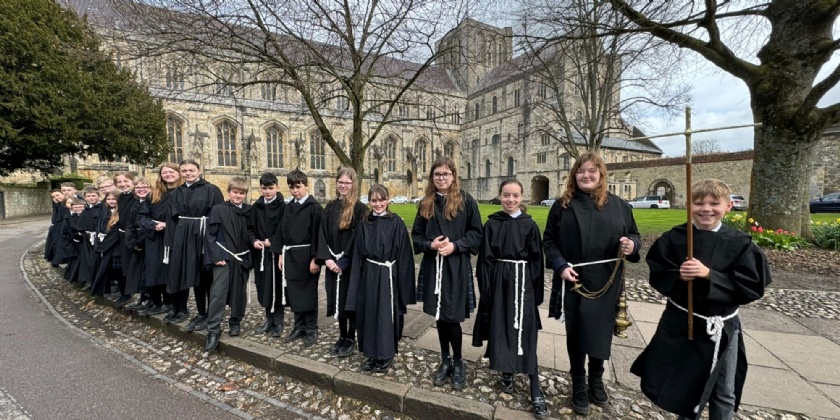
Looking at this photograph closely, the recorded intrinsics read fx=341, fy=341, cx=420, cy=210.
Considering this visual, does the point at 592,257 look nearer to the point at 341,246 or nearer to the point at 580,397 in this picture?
the point at 580,397

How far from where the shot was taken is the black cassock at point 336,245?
350cm

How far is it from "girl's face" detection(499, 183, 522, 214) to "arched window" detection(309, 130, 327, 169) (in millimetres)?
40754

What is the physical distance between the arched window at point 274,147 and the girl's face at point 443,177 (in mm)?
39975

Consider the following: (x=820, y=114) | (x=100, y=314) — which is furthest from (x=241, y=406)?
(x=820, y=114)

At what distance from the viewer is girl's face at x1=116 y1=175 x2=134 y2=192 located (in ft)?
16.6

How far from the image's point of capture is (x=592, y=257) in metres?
2.60

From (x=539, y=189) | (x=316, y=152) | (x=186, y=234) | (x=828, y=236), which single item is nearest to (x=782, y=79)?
(x=828, y=236)

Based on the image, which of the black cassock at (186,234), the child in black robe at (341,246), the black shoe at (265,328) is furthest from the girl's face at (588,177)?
the black cassock at (186,234)

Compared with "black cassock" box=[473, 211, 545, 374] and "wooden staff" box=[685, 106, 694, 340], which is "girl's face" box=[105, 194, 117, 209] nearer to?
"black cassock" box=[473, 211, 545, 374]

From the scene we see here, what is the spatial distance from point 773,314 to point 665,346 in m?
3.80

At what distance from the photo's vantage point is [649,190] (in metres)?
33.2

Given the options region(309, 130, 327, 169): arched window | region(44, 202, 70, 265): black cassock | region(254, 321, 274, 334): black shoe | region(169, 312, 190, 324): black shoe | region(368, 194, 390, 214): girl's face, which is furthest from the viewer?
region(309, 130, 327, 169): arched window

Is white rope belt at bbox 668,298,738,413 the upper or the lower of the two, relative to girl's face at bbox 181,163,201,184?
lower

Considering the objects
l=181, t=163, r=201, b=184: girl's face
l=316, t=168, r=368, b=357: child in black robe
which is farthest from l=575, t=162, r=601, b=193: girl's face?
l=181, t=163, r=201, b=184: girl's face
